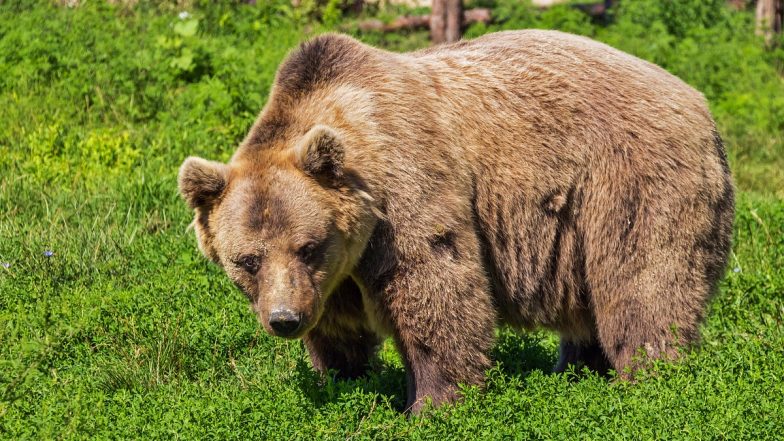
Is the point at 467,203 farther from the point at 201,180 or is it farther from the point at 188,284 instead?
the point at 188,284

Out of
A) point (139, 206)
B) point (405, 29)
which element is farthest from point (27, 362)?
point (405, 29)

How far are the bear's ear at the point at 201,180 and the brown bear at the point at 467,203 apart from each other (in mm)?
10

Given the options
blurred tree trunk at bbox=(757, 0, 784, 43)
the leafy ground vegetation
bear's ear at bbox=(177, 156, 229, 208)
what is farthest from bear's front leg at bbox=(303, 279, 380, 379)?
blurred tree trunk at bbox=(757, 0, 784, 43)

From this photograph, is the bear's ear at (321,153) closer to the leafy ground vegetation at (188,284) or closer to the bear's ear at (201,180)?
the bear's ear at (201,180)

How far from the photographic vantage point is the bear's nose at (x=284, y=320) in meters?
5.47

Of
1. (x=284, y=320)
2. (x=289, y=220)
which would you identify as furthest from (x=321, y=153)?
(x=284, y=320)

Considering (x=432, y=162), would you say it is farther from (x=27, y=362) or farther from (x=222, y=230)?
(x=27, y=362)

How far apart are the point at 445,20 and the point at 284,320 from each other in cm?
954

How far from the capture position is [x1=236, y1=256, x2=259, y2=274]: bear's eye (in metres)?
5.68

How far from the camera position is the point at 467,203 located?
19.9 ft

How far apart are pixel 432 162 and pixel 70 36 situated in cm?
686

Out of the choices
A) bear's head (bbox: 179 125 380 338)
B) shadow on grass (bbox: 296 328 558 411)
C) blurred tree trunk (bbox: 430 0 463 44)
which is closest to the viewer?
bear's head (bbox: 179 125 380 338)

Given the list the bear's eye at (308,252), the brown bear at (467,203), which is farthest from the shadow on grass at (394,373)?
the bear's eye at (308,252)

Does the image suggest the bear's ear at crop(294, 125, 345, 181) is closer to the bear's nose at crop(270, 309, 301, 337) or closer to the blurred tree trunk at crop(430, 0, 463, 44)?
the bear's nose at crop(270, 309, 301, 337)
